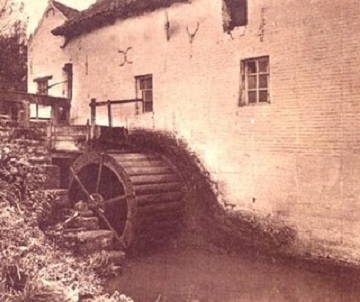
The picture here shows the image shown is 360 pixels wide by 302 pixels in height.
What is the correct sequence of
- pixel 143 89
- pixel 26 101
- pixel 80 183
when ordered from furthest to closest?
A: pixel 143 89 < pixel 80 183 < pixel 26 101

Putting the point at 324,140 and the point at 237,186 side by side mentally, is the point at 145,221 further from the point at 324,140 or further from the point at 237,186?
the point at 324,140

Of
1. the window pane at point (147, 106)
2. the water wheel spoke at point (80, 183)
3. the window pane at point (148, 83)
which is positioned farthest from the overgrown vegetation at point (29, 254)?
the window pane at point (148, 83)

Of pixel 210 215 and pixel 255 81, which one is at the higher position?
pixel 255 81

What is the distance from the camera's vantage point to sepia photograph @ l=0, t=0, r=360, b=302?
738cm

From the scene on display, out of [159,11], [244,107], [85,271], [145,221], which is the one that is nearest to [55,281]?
[85,271]

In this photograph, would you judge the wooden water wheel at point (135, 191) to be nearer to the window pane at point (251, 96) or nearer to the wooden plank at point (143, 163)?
the wooden plank at point (143, 163)

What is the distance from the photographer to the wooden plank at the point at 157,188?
941 cm

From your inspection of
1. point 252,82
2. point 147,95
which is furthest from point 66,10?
point 252,82

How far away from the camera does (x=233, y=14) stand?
9922 mm

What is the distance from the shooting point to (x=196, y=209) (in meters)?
10.3

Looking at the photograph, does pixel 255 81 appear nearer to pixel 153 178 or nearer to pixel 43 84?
pixel 153 178

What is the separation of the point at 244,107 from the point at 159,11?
3.27m

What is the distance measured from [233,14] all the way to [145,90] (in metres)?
2.96

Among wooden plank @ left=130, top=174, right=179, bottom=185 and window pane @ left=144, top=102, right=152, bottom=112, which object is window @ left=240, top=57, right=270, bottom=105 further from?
window pane @ left=144, top=102, right=152, bottom=112
